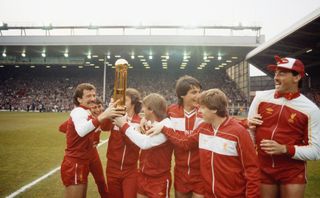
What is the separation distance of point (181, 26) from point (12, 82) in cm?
3123

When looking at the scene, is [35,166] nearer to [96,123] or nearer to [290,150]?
[96,123]

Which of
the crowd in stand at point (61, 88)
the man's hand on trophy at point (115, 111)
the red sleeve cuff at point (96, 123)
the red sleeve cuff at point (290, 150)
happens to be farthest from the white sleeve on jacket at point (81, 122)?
the crowd in stand at point (61, 88)

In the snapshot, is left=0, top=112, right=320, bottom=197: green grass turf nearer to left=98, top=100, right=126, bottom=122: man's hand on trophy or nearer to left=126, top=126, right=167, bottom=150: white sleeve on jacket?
left=126, top=126, right=167, bottom=150: white sleeve on jacket

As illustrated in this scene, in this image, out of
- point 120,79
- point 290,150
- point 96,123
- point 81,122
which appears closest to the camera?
point 120,79

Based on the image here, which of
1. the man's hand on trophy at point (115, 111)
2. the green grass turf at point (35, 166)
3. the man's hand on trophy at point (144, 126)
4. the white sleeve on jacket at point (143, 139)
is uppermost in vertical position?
the man's hand on trophy at point (115, 111)

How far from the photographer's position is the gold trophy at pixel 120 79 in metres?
3.02

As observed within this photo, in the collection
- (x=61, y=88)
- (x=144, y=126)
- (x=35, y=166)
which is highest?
(x=61, y=88)

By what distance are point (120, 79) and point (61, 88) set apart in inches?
1926

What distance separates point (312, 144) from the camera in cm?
325

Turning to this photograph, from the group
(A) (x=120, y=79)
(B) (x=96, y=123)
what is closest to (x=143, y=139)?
(B) (x=96, y=123)

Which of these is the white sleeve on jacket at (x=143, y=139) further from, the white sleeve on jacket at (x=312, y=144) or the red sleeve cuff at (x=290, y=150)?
the white sleeve on jacket at (x=312, y=144)

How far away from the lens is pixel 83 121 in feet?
12.4

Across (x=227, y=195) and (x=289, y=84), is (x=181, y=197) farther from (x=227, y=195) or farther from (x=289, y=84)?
(x=289, y=84)

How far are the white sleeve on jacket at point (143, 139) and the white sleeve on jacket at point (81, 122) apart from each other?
521 millimetres
